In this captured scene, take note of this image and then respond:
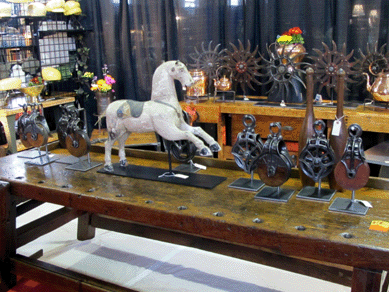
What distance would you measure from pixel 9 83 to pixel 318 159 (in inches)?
→ 129

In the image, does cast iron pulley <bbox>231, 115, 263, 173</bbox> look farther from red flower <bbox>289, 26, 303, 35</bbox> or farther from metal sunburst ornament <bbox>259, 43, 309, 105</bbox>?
red flower <bbox>289, 26, 303, 35</bbox>

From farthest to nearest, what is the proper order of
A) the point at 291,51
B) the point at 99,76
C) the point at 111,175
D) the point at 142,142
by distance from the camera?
the point at 99,76 < the point at 142,142 < the point at 291,51 < the point at 111,175

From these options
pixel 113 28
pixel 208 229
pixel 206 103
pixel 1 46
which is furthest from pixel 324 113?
pixel 1 46

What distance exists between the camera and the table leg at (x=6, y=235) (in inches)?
80.4

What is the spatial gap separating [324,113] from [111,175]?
1.73 metres

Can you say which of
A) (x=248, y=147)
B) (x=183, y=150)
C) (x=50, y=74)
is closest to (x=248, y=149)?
(x=248, y=147)

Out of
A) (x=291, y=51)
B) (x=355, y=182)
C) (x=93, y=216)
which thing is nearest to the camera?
(x=355, y=182)

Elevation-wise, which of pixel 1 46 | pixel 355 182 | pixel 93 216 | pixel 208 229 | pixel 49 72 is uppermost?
pixel 1 46

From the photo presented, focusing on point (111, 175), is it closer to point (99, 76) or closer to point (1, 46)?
point (1, 46)

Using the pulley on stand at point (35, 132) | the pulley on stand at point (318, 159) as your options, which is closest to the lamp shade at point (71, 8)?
the pulley on stand at point (35, 132)

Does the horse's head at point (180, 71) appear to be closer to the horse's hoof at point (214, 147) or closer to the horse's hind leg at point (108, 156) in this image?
A: the horse's hoof at point (214, 147)

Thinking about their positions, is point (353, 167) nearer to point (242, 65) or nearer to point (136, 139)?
point (242, 65)

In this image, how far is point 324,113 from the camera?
306 cm

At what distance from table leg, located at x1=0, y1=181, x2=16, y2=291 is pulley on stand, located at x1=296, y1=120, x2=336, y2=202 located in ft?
4.50
